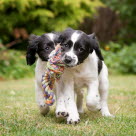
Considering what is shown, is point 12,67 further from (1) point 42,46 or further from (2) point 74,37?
(2) point 74,37

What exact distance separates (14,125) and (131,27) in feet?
56.1

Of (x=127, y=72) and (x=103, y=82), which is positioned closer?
(x=103, y=82)

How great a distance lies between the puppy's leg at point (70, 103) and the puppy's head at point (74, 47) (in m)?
0.38

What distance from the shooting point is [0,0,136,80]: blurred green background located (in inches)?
531

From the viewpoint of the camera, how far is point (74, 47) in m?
4.74

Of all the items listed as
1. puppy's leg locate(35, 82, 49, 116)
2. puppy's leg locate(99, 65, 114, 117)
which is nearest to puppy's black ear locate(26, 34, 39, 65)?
puppy's leg locate(35, 82, 49, 116)

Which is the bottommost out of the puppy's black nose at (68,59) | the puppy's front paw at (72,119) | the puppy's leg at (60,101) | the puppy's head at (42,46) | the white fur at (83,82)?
the puppy's front paw at (72,119)

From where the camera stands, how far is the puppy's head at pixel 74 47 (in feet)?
15.2

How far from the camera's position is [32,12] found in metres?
15.5

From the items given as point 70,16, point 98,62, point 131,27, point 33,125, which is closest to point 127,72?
point 70,16

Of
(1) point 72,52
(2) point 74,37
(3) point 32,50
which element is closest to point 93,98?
(1) point 72,52

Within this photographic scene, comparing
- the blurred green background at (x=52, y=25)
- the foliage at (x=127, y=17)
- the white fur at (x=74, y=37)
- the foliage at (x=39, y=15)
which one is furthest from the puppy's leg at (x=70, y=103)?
the foliage at (x=127, y=17)

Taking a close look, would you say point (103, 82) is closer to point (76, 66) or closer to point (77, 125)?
point (76, 66)

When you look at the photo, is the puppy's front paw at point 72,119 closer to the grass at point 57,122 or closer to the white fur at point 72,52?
the grass at point 57,122
